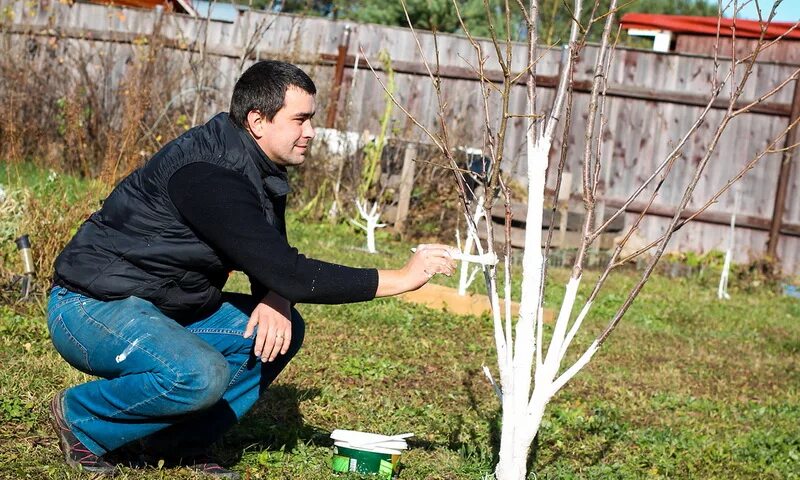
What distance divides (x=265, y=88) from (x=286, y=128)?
15 cm

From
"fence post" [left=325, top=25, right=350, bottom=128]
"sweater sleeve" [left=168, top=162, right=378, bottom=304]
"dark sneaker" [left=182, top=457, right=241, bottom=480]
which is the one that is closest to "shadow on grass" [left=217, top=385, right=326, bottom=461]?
"dark sneaker" [left=182, top=457, right=241, bottom=480]

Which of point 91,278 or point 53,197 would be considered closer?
point 91,278

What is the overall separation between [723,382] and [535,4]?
4178 millimetres

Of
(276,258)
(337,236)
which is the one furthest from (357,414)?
(337,236)

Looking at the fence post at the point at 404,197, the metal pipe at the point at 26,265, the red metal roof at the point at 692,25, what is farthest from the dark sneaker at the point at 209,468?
the red metal roof at the point at 692,25

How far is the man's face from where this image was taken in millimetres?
3539

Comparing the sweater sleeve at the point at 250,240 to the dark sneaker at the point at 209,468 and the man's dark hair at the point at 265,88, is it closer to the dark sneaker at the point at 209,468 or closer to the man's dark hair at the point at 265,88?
the man's dark hair at the point at 265,88

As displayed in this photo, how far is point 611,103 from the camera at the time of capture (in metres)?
13.5

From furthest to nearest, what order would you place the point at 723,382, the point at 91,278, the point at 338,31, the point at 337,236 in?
the point at 338,31
the point at 337,236
the point at 723,382
the point at 91,278

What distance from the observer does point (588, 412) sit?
5.46m

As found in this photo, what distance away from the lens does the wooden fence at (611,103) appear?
1294 cm

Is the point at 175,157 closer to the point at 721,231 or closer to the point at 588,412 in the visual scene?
the point at 588,412

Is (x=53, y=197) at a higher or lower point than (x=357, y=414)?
higher

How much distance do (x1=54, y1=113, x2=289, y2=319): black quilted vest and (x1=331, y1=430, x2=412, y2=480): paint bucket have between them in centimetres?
81
